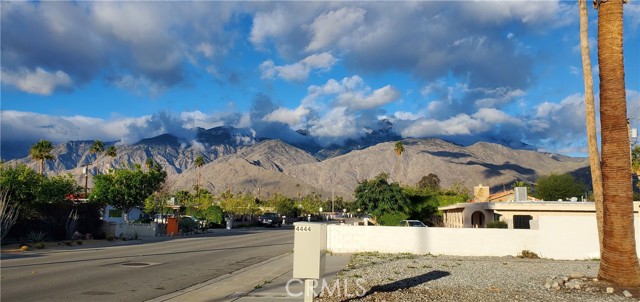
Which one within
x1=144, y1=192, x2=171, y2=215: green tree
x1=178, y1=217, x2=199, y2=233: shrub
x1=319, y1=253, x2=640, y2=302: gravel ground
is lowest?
x1=319, y1=253, x2=640, y2=302: gravel ground

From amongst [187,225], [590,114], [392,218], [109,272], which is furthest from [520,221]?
[187,225]

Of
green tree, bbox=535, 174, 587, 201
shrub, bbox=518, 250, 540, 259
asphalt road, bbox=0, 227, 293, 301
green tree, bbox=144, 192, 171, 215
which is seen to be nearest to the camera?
asphalt road, bbox=0, 227, 293, 301

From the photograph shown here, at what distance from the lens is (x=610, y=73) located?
1412 cm

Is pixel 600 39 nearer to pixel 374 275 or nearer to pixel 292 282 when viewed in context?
pixel 374 275

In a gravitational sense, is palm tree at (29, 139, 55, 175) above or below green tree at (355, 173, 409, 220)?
above

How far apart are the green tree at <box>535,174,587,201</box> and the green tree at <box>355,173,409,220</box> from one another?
40.1 metres

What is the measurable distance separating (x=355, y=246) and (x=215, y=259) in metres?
6.66

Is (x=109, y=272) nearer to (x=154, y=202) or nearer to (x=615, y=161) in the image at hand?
(x=615, y=161)

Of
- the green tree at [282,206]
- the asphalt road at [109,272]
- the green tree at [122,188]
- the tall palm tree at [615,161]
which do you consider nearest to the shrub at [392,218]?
the asphalt road at [109,272]

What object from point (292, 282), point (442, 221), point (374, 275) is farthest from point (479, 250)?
point (442, 221)

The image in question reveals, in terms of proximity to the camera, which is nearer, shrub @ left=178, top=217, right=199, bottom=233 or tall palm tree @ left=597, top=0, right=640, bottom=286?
tall palm tree @ left=597, top=0, right=640, bottom=286

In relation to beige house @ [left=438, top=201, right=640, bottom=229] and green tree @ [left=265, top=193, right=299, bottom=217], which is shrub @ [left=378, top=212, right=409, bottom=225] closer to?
beige house @ [left=438, top=201, right=640, bottom=229]

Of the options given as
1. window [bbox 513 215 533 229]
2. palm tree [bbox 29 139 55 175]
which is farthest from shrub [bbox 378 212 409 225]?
palm tree [bbox 29 139 55 175]

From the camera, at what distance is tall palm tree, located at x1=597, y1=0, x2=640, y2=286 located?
1359 centimetres
